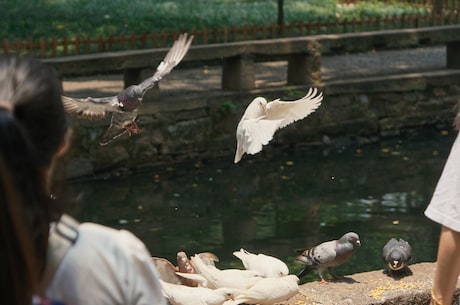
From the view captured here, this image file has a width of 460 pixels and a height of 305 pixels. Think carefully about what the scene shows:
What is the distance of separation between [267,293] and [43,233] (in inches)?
101

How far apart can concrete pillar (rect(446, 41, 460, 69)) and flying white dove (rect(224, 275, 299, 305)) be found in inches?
360

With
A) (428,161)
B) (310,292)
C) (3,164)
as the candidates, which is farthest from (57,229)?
(428,161)

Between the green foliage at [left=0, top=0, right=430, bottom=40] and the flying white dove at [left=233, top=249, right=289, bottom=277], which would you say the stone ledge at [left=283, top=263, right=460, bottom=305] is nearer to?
the flying white dove at [left=233, top=249, right=289, bottom=277]

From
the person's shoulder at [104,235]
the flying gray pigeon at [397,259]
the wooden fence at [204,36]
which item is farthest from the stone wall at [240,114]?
the person's shoulder at [104,235]

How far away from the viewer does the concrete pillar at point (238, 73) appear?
36.3 ft

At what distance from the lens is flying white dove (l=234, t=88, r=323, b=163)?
581 cm

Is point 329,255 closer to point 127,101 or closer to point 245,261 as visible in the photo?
point 245,261

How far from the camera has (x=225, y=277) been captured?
425 centimetres

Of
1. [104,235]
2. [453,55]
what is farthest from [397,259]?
[453,55]

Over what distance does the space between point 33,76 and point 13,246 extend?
0.30 m

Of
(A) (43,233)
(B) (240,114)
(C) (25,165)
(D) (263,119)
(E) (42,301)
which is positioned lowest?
(B) (240,114)

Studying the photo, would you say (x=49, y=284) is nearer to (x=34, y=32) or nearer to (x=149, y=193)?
(x=149, y=193)

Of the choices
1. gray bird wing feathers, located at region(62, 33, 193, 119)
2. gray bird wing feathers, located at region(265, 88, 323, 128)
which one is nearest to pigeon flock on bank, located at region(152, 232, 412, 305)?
gray bird wing feathers, located at region(265, 88, 323, 128)

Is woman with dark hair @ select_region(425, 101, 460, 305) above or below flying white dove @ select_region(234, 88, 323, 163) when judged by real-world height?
above
